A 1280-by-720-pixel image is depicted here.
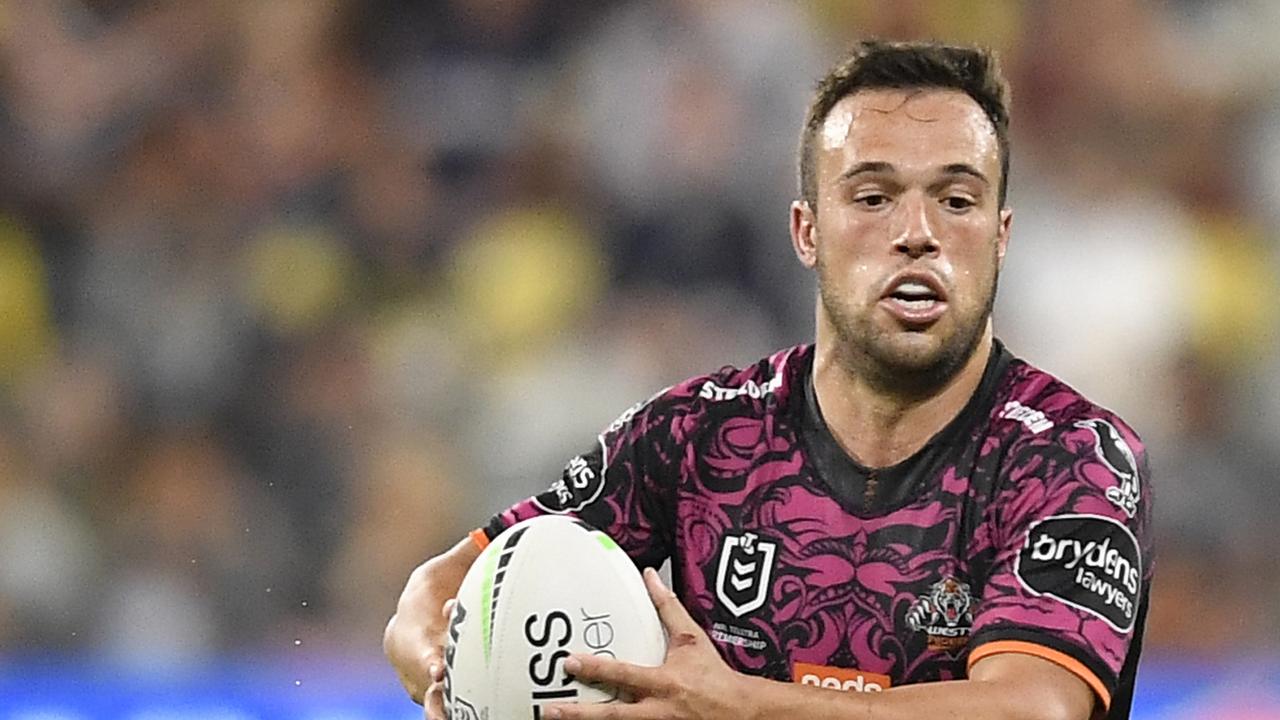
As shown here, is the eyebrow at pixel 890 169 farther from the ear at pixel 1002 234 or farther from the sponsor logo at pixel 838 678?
the sponsor logo at pixel 838 678

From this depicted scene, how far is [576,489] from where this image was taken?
3.74m

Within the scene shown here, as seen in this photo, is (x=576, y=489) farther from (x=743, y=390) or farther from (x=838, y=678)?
(x=838, y=678)

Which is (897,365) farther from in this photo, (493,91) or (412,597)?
(493,91)

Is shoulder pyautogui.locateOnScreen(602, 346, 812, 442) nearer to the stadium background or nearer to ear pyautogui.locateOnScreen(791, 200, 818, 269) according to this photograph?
ear pyautogui.locateOnScreen(791, 200, 818, 269)

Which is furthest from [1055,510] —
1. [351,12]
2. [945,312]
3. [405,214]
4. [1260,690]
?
[351,12]

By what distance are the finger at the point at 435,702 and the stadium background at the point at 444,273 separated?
2.88 meters

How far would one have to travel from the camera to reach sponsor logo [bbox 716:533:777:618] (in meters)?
3.45

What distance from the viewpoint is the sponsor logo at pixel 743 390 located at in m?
3.68

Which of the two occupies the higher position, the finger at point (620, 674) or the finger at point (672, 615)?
the finger at point (672, 615)

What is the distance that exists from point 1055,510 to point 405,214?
469 centimetres

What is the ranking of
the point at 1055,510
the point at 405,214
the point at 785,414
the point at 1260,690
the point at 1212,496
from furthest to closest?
the point at 405,214, the point at 1212,496, the point at 1260,690, the point at 785,414, the point at 1055,510

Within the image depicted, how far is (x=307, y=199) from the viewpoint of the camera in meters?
7.61

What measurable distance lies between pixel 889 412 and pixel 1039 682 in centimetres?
67

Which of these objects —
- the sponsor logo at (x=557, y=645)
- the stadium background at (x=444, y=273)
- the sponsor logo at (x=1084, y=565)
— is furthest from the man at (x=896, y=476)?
the stadium background at (x=444, y=273)
